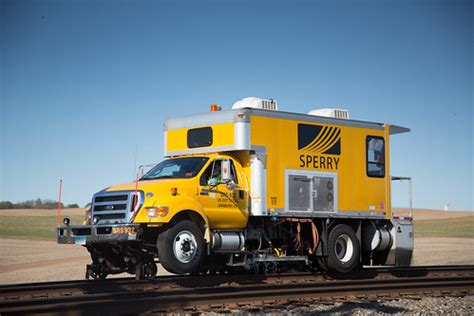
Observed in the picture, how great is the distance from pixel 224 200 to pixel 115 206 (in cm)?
240

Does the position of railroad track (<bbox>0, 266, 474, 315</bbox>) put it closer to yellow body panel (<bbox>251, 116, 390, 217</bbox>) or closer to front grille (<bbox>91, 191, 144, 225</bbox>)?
front grille (<bbox>91, 191, 144, 225</bbox>)

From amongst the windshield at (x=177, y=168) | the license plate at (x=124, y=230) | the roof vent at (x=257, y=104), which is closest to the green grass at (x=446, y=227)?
the roof vent at (x=257, y=104)

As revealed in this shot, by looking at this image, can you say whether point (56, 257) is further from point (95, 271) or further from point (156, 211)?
point (156, 211)

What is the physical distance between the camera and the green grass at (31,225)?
44.2 meters

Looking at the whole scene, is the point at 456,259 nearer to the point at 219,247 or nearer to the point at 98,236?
the point at 219,247

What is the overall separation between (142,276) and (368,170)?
22.9ft

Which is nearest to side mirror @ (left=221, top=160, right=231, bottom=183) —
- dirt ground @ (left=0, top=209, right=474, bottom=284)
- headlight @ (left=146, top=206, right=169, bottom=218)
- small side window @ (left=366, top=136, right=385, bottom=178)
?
headlight @ (left=146, top=206, right=169, bottom=218)

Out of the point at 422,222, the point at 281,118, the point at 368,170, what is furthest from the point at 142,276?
the point at 422,222

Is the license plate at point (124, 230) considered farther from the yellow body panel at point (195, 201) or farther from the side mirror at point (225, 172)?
the side mirror at point (225, 172)

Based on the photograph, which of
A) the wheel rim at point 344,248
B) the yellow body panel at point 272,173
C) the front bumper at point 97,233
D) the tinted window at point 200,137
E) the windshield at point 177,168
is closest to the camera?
the front bumper at point 97,233

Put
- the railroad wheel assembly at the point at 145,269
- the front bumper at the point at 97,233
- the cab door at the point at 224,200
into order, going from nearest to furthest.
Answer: the front bumper at the point at 97,233 → the railroad wheel assembly at the point at 145,269 → the cab door at the point at 224,200

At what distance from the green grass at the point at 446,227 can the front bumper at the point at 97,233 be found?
121 ft

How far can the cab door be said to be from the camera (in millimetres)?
15727

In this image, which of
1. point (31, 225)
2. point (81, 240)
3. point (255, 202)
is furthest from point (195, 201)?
point (31, 225)
